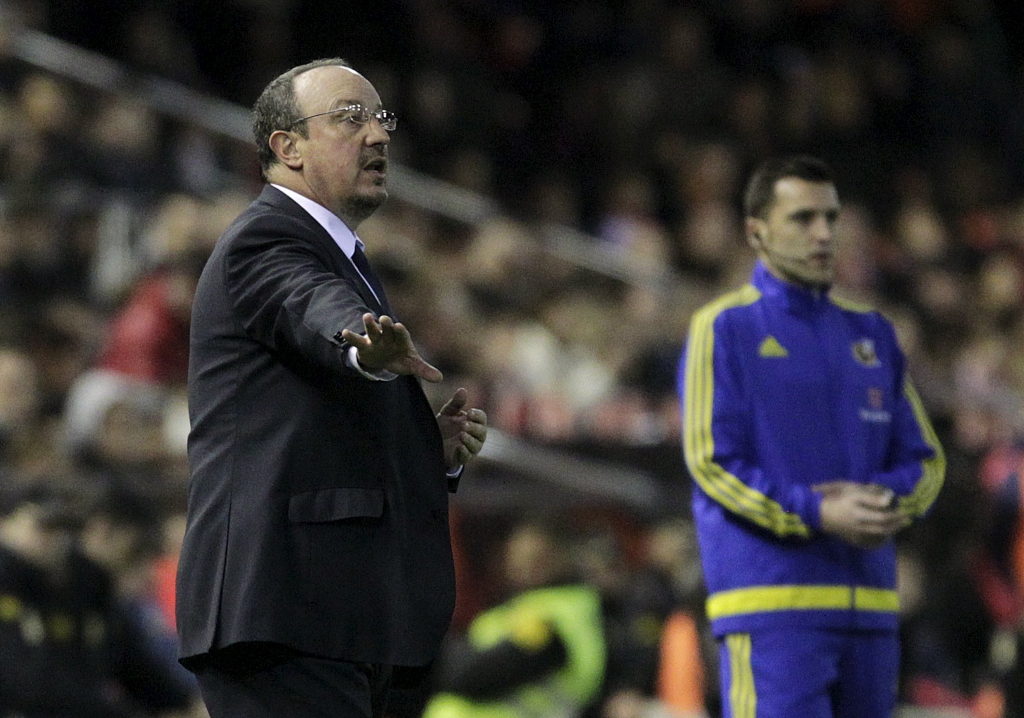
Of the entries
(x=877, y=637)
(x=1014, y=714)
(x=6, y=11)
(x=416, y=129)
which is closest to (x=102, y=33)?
(x=6, y=11)

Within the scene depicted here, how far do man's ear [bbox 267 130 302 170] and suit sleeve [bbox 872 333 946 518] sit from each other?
86.5 inches

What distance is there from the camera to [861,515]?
492 centimetres

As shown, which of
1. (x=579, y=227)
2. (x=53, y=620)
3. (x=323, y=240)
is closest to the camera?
(x=323, y=240)

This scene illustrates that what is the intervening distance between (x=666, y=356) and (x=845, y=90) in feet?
18.2

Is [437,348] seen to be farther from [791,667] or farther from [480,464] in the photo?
[791,667]

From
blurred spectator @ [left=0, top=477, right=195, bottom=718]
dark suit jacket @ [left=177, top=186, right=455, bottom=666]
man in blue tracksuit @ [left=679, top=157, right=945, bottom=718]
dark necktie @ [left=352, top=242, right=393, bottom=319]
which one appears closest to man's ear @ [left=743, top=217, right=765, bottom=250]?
man in blue tracksuit @ [left=679, top=157, right=945, bottom=718]

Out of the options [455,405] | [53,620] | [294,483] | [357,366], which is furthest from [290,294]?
[53,620]

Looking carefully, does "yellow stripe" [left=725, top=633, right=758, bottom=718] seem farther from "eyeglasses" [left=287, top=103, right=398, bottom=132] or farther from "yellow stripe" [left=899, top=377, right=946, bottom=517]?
"eyeglasses" [left=287, top=103, right=398, bottom=132]

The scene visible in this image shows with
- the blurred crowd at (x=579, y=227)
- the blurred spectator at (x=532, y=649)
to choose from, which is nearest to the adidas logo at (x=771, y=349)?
the blurred crowd at (x=579, y=227)

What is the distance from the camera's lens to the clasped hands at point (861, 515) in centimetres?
492

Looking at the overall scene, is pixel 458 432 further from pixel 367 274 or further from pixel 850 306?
pixel 850 306

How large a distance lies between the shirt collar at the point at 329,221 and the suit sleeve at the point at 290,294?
0.10 meters

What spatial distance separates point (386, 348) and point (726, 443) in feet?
6.76

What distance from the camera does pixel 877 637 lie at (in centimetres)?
509
